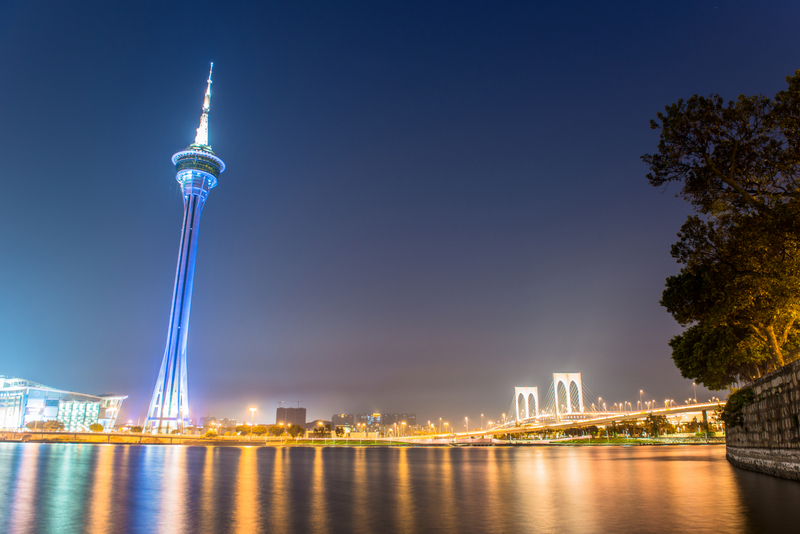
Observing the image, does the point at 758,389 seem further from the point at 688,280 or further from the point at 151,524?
the point at 151,524

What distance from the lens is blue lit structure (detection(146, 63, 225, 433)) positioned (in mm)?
105562

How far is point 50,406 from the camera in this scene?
166625 mm

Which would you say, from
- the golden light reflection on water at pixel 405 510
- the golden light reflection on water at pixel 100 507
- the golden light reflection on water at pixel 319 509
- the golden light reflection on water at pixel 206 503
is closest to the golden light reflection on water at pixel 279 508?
the golden light reflection on water at pixel 319 509

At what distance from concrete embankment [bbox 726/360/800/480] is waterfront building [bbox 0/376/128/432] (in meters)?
169

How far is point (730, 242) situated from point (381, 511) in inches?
594

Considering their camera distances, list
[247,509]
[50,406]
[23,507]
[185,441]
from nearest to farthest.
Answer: [247,509] < [23,507] < [185,441] < [50,406]

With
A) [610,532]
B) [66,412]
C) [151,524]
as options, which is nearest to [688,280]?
[610,532]

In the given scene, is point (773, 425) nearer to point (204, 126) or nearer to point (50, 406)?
point (204, 126)

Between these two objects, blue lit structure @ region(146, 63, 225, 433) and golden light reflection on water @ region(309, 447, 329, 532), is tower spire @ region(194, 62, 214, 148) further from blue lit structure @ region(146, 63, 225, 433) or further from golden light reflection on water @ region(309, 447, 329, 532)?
golden light reflection on water @ region(309, 447, 329, 532)

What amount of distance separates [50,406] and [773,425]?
20067 centimetres

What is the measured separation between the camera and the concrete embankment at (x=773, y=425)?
48.6 ft

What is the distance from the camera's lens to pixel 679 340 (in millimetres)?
33562

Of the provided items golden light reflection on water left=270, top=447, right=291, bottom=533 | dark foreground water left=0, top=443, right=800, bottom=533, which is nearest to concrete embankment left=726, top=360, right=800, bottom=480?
dark foreground water left=0, top=443, right=800, bottom=533

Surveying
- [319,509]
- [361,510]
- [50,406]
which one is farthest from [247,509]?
[50,406]
